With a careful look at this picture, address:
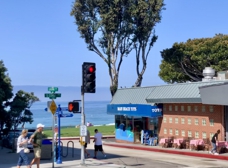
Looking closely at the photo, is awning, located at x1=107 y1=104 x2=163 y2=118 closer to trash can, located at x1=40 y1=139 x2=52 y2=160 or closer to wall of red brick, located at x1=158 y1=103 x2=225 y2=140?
wall of red brick, located at x1=158 y1=103 x2=225 y2=140

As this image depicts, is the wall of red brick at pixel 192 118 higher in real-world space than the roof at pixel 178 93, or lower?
lower

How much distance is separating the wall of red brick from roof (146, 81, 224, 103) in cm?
88

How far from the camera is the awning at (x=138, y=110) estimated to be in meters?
32.8

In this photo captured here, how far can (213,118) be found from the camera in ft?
92.0

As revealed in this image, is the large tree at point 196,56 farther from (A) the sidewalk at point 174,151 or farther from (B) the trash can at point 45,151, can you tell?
(B) the trash can at point 45,151

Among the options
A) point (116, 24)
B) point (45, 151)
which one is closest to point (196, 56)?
point (116, 24)

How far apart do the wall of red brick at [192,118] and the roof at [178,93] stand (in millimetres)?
879

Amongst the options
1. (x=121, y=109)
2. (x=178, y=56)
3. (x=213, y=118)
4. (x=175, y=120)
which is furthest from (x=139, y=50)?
(x=213, y=118)

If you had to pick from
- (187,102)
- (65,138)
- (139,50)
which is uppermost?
(139,50)

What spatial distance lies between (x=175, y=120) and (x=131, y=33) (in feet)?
60.2

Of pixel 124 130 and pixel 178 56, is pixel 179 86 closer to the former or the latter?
pixel 124 130

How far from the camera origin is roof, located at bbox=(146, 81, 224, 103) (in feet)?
93.9

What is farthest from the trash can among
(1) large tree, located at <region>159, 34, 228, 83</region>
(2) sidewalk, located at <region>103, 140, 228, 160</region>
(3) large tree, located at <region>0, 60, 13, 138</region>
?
(1) large tree, located at <region>159, 34, 228, 83</region>

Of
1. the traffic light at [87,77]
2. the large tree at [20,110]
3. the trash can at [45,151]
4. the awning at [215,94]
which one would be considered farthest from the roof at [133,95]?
the traffic light at [87,77]
